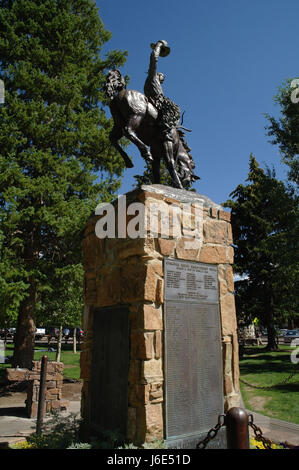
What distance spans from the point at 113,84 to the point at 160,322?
3498 mm

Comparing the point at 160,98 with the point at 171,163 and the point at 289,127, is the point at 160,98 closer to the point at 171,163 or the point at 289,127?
the point at 171,163

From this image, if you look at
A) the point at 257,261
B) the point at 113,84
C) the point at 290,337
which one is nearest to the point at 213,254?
the point at 113,84

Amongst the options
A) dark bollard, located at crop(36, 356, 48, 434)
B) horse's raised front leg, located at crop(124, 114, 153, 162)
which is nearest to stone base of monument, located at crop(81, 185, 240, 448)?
horse's raised front leg, located at crop(124, 114, 153, 162)

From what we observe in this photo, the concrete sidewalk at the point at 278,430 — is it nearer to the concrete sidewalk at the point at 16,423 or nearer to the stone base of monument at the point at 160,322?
the stone base of monument at the point at 160,322

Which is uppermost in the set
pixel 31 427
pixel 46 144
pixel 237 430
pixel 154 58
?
pixel 46 144

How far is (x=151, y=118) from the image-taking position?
5.32 metres

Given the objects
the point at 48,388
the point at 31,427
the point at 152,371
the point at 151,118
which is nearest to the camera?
the point at 152,371

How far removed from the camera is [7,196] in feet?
37.9

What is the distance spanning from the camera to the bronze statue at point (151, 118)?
16.7 feet

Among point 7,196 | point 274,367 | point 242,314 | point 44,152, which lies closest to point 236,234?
point 242,314

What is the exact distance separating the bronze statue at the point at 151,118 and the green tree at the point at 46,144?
7.20 meters

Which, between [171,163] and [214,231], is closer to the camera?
[214,231]

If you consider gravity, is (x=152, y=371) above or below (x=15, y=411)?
above

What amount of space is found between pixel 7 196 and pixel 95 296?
7.96 meters
